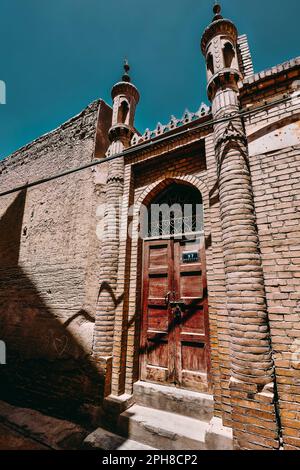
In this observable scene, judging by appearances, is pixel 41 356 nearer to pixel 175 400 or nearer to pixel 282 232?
pixel 175 400

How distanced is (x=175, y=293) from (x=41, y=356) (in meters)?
3.17

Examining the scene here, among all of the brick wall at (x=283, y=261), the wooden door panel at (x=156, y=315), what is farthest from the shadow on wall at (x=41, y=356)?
the brick wall at (x=283, y=261)

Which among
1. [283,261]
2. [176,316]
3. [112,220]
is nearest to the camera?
[283,261]

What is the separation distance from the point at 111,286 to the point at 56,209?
2.87m

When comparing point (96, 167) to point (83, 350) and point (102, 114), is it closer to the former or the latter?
point (102, 114)

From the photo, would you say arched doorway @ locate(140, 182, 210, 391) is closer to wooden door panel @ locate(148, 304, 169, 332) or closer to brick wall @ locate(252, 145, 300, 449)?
wooden door panel @ locate(148, 304, 169, 332)

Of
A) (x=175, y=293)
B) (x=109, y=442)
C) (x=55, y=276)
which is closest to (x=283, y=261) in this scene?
(x=175, y=293)

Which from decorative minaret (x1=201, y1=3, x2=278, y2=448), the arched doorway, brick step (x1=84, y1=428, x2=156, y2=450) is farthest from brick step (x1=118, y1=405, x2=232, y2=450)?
the arched doorway

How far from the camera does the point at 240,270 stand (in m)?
2.97

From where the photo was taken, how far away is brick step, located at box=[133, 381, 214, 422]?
10.5 ft

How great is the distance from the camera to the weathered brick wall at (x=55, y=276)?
4301 mm

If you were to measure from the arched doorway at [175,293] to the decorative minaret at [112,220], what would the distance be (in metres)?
0.59

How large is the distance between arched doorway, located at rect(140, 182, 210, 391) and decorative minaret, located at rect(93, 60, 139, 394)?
595 millimetres

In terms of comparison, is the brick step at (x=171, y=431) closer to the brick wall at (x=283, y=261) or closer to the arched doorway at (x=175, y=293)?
the arched doorway at (x=175, y=293)
